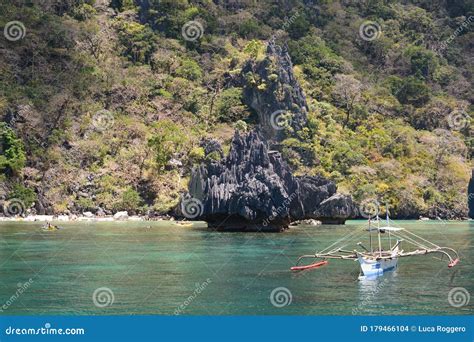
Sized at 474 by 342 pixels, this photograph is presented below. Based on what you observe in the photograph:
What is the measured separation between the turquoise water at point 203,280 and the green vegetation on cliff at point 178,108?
59.3 metres

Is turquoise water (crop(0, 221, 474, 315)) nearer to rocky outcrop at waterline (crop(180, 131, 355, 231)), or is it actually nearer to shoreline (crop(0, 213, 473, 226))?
Answer: rocky outcrop at waterline (crop(180, 131, 355, 231))

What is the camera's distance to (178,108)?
157625 mm

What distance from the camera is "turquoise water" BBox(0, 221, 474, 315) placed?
3809 cm

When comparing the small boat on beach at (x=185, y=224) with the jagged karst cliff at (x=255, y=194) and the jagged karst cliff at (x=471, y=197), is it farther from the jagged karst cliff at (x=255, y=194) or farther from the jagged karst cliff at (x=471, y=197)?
the jagged karst cliff at (x=471, y=197)

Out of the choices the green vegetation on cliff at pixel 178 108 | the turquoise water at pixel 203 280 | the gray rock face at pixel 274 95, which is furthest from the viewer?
the gray rock face at pixel 274 95

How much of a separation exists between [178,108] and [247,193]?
6674 centimetres

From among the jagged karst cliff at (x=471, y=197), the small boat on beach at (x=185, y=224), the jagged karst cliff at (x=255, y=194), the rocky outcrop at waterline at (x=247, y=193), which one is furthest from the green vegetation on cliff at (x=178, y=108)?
the rocky outcrop at waterline at (x=247, y=193)

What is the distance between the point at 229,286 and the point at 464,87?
16170 centimetres

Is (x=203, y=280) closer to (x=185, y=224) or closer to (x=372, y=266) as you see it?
(x=372, y=266)

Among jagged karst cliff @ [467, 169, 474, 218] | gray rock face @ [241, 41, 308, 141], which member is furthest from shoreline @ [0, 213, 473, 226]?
jagged karst cliff @ [467, 169, 474, 218]

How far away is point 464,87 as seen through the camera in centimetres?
19188

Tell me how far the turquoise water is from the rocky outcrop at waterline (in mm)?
18612

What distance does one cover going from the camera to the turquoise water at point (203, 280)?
38094 millimetres

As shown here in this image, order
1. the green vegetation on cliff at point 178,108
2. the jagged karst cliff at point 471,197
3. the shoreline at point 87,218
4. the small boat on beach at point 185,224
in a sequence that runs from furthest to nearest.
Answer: the jagged karst cliff at point 471,197 < the green vegetation on cliff at point 178,108 < the shoreline at point 87,218 < the small boat on beach at point 185,224
